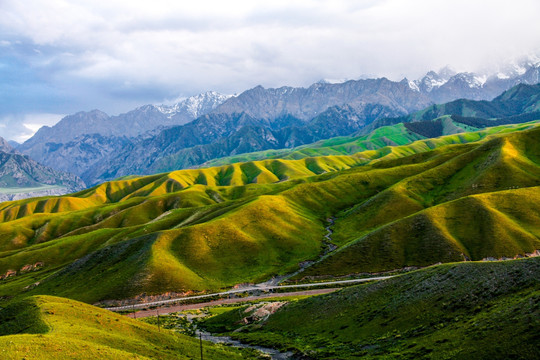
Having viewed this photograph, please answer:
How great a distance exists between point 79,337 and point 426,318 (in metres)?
49.1

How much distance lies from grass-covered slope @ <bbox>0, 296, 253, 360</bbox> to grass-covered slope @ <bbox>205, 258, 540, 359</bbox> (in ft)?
55.1

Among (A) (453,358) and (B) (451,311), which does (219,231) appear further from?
(A) (453,358)

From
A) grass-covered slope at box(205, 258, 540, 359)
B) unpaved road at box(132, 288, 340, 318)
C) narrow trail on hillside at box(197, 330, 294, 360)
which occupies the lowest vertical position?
unpaved road at box(132, 288, 340, 318)

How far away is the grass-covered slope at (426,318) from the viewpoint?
145 ft

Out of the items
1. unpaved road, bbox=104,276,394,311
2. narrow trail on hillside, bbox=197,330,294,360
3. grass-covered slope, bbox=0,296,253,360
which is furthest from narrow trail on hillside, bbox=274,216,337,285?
grass-covered slope, bbox=0,296,253,360

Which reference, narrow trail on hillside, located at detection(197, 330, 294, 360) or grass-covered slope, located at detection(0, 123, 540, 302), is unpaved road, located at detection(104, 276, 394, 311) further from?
narrow trail on hillside, located at detection(197, 330, 294, 360)

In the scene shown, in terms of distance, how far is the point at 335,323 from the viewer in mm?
73062

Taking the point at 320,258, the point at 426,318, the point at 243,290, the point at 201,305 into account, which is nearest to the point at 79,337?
the point at 426,318

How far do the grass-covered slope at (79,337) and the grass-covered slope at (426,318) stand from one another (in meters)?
16.8

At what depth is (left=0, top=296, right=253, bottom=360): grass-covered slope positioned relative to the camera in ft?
137

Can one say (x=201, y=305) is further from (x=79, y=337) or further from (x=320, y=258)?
(x=79, y=337)

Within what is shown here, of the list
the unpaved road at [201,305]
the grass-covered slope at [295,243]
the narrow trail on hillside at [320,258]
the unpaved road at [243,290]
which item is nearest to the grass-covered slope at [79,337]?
the unpaved road at [201,305]

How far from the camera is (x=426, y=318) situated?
58844 millimetres

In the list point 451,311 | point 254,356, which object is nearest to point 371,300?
point 451,311
